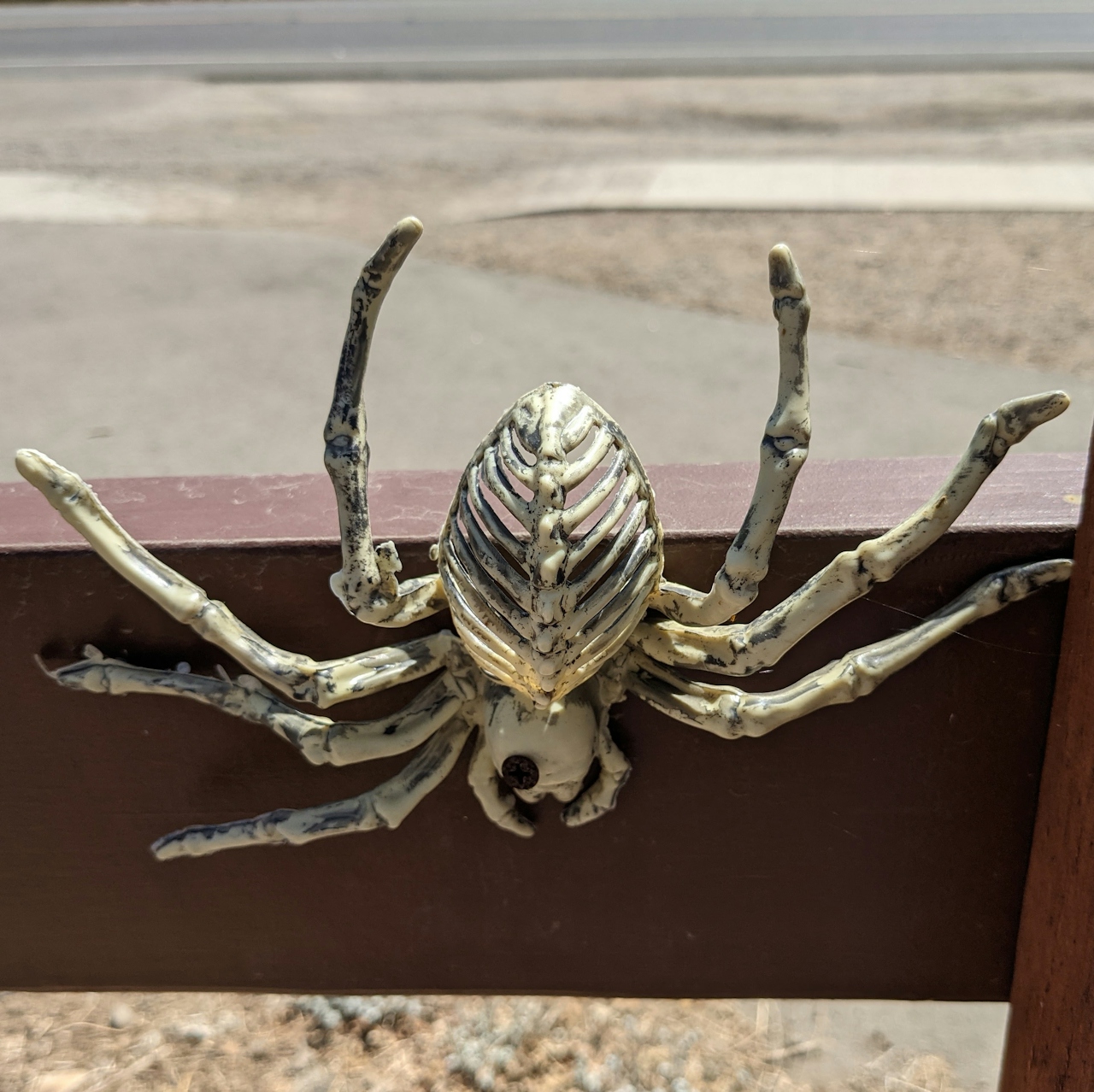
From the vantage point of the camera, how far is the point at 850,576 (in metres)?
1.51

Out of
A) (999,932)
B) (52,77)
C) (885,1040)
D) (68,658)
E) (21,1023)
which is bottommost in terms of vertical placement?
(21,1023)

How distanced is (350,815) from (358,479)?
1.79 ft

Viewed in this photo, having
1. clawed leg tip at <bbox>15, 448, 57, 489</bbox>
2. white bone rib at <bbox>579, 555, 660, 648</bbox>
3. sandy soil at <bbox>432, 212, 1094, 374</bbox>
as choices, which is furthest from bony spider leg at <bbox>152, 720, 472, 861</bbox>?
sandy soil at <bbox>432, 212, 1094, 374</bbox>

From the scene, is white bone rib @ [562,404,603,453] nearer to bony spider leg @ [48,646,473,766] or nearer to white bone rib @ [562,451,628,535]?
Result: white bone rib @ [562,451,628,535]

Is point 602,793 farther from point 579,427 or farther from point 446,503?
point 579,427

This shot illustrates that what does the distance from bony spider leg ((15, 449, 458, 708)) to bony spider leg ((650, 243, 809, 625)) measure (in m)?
0.41

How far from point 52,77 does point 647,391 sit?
26.2ft

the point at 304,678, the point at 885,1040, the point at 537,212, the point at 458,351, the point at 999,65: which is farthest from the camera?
the point at 999,65

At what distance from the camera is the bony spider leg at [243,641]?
1.60 metres

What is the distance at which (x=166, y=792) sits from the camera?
1990mm

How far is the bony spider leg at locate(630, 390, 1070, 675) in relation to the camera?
4.67ft

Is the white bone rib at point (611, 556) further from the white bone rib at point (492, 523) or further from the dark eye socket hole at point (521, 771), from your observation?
the dark eye socket hole at point (521, 771)

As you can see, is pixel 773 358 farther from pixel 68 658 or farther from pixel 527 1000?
pixel 68 658

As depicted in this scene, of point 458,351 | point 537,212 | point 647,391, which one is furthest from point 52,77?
point 647,391
